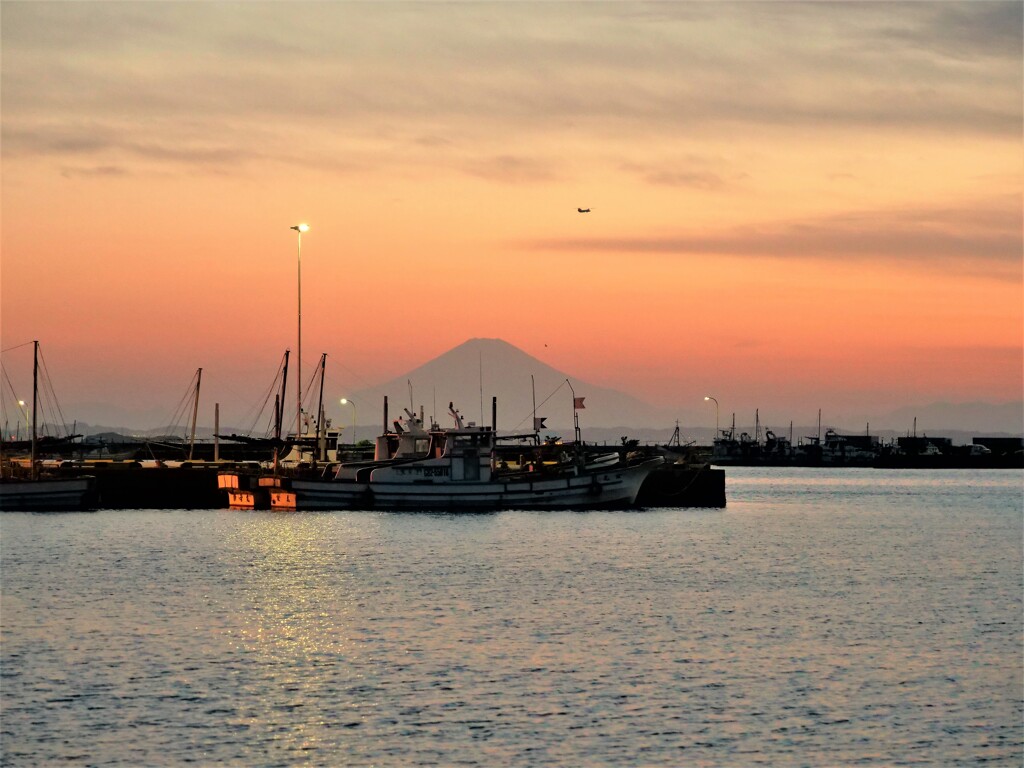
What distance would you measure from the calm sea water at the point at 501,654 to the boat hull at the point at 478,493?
15.1 m

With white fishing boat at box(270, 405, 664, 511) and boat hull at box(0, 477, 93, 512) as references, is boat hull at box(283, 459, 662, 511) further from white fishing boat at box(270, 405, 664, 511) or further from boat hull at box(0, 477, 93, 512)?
boat hull at box(0, 477, 93, 512)

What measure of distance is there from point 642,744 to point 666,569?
1409 inches

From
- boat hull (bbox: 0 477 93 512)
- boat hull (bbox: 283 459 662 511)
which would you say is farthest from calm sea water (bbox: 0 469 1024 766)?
boat hull (bbox: 0 477 93 512)

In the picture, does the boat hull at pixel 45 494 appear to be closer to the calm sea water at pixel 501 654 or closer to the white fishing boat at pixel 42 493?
the white fishing boat at pixel 42 493

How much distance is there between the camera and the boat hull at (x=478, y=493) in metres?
95.8

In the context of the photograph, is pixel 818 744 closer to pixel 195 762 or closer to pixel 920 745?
pixel 920 745

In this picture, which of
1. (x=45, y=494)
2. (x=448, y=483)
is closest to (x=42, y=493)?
(x=45, y=494)

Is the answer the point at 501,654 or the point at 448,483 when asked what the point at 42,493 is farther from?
the point at 501,654

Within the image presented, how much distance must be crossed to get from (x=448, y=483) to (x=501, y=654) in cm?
5565

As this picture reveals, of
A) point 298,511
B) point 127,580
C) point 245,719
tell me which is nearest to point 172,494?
point 298,511

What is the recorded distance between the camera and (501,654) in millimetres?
40000

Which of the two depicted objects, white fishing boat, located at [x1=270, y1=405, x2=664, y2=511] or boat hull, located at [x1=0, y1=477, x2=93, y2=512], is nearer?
white fishing boat, located at [x1=270, y1=405, x2=664, y2=511]

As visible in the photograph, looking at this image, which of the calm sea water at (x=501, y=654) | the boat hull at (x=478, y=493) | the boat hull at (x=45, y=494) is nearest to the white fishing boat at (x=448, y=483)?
the boat hull at (x=478, y=493)

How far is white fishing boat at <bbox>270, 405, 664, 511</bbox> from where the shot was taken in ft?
313
